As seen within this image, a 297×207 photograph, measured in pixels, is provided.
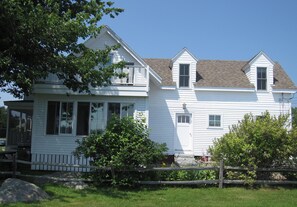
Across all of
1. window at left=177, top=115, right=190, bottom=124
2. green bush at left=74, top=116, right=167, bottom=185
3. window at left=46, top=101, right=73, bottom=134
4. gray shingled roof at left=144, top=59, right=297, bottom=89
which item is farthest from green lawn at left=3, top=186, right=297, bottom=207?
gray shingled roof at left=144, top=59, right=297, bottom=89

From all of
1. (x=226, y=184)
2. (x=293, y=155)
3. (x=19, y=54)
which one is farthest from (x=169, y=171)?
(x=19, y=54)

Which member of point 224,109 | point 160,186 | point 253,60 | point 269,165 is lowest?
point 160,186

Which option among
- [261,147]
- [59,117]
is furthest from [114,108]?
[261,147]

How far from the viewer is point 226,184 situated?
13.6 metres

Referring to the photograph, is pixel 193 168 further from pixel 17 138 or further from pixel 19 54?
pixel 17 138

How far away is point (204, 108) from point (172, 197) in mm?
11181

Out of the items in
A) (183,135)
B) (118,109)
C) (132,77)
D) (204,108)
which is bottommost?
(183,135)

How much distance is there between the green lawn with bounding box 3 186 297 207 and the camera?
1070cm

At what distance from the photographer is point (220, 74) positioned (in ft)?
77.2

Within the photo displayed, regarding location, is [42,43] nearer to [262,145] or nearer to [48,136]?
[48,136]

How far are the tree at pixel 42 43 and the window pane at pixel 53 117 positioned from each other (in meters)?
3.62

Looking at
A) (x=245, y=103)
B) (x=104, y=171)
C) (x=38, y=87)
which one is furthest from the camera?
(x=245, y=103)

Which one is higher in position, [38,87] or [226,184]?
[38,87]

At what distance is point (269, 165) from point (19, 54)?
400 inches
